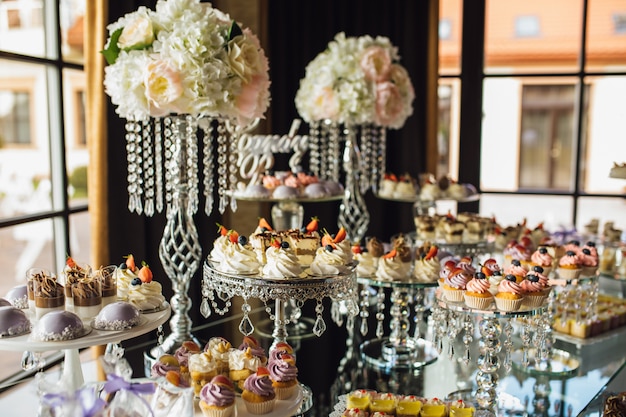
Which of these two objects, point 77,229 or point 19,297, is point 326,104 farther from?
point 19,297

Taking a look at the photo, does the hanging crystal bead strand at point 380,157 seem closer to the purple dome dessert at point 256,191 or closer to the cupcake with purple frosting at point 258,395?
the purple dome dessert at point 256,191

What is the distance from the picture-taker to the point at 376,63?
3.13m

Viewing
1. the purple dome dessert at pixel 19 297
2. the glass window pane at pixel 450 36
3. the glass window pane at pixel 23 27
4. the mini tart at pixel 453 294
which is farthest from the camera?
the glass window pane at pixel 450 36

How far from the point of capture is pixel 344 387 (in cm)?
222

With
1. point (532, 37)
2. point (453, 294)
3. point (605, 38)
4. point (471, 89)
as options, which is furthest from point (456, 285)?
point (532, 37)

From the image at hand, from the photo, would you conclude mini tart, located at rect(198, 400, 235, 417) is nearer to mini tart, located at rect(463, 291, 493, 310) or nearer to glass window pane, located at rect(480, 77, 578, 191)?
mini tart, located at rect(463, 291, 493, 310)

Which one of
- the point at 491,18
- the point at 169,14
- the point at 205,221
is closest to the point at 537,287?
Result: the point at 169,14

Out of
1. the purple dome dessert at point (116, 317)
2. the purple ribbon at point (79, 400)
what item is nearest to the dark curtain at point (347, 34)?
the purple dome dessert at point (116, 317)

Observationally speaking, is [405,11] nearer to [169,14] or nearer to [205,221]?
[205,221]

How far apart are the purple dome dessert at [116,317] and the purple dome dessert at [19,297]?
0.26 m

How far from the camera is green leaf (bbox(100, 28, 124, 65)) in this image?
2.24 m

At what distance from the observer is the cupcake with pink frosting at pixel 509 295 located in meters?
1.94

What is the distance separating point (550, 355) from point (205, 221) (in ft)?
6.36

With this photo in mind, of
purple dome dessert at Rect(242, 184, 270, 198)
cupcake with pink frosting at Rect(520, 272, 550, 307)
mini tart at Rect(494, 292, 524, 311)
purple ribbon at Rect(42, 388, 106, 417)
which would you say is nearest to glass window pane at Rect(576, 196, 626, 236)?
purple dome dessert at Rect(242, 184, 270, 198)
